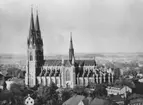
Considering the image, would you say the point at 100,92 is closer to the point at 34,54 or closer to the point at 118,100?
the point at 118,100

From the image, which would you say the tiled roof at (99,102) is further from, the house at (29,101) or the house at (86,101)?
the house at (29,101)

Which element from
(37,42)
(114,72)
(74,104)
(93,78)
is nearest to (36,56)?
(37,42)

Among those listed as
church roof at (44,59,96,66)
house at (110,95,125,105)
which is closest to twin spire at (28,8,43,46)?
church roof at (44,59,96,66)

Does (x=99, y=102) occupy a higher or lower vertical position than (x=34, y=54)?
lower

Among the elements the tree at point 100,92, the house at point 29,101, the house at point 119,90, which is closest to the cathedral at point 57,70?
the tree at point 100,92

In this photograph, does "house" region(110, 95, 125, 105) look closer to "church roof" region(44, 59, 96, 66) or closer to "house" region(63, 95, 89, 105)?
"house" region(63, 95, 89, 105)

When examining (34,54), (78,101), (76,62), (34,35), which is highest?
(34,35)

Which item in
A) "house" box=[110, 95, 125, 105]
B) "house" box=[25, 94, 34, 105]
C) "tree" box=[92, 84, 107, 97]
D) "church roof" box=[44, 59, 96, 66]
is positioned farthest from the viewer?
"church roof" box=[44, 59, 96, 66]

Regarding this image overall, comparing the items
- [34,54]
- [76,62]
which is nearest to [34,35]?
[34,54]
